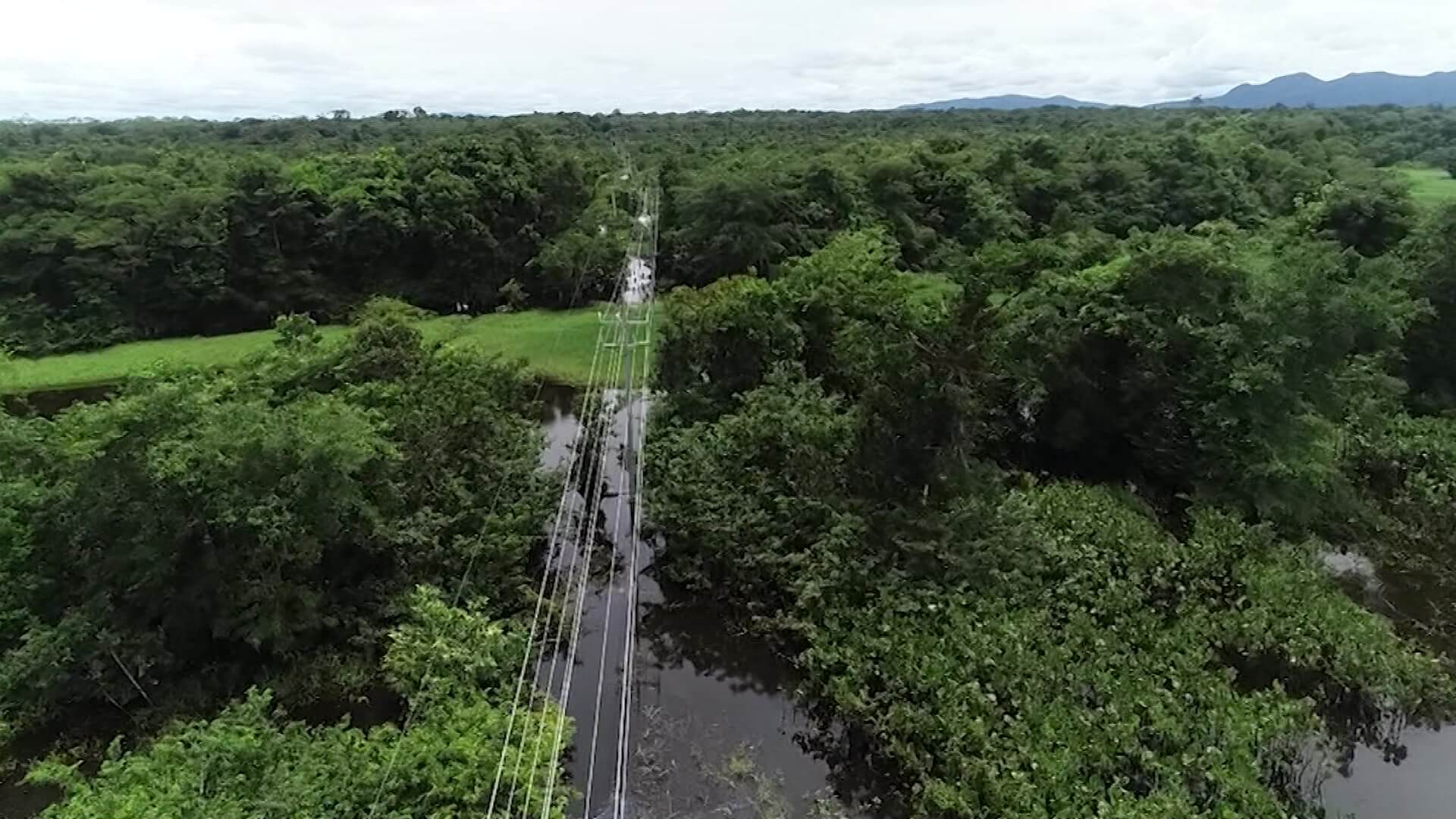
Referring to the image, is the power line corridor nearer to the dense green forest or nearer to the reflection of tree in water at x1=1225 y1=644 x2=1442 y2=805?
the dense green forest

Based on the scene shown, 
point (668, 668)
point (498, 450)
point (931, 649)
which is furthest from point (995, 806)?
point (498, 450)

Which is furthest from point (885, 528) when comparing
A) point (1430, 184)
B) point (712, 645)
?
point (1430, 184)

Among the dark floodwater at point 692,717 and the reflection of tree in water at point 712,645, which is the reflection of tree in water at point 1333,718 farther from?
the reflection of tree in water at point 712,645

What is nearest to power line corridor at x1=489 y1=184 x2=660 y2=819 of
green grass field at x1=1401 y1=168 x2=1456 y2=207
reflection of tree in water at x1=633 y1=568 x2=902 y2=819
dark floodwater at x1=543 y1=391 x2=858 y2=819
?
dark floodwater at x1=543 y1=391 x2=858 y2=819

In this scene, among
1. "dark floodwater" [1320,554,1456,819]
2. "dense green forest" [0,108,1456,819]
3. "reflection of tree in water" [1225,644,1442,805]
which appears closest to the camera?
"dense green forest" [0,108,1456,819]

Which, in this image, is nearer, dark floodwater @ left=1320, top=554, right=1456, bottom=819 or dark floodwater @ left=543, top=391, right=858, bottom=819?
dark floodwater @ left=1320, top=554, right=1456, bottom=819

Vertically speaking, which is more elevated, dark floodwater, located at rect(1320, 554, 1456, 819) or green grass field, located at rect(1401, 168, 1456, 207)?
green grass field, located at rect(1401, 168, 1456, 207)
